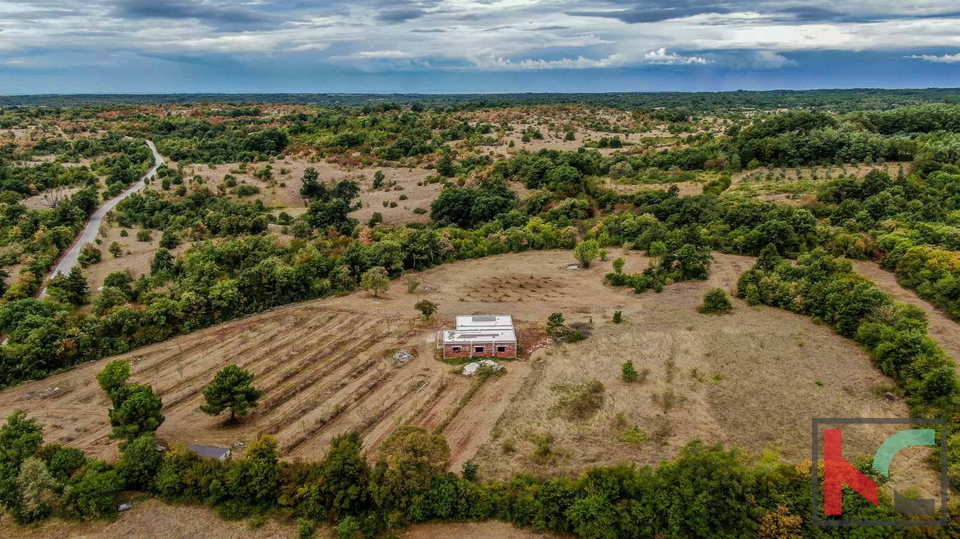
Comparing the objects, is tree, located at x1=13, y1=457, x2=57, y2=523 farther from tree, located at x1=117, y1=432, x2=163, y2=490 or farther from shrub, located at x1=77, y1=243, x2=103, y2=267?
→ shrub, located at x1=77, y1=243, x2=103, y2=267

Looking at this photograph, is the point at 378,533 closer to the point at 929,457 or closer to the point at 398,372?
the point at 398,372

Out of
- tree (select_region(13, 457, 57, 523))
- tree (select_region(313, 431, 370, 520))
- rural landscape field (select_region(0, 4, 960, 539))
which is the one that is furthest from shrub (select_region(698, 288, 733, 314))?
tree (select_region(13, 457, 57, 523))

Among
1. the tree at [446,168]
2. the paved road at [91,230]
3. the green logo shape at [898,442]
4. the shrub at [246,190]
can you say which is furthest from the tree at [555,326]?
the shrub at [246,190]

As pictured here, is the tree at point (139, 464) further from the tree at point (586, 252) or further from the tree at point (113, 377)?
the tree at point (586, 252)

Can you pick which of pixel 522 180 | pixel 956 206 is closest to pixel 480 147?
pixel 522 180

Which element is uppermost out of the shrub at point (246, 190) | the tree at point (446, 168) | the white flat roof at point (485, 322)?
the tree at point (446, 168)

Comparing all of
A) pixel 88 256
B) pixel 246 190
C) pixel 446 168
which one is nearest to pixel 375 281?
pixel 88 256
